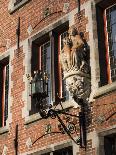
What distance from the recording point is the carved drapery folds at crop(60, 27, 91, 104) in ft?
28.7

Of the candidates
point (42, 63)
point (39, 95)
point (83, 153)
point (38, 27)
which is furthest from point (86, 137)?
point (38, 27)

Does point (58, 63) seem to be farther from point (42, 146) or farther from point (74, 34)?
point (42, 146)

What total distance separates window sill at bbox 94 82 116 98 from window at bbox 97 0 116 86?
0.66ft

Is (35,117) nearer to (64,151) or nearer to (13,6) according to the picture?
(64,151)

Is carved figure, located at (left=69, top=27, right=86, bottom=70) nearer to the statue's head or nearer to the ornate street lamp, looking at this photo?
the statue's head

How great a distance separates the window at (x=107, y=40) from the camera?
880 centimetres

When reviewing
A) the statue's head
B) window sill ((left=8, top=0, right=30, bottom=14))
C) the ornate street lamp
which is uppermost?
window sill ((left=8, top=0, right=30, bottom=14))

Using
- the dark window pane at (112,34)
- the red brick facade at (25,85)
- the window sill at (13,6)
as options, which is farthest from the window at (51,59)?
the window sill at (13,6)

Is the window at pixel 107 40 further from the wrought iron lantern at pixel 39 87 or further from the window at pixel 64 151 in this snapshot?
the window at pixel 64 151

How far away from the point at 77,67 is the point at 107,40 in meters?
0.89

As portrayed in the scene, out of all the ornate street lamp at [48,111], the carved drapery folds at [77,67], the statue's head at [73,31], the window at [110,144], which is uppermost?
the statue's head at [73,31]

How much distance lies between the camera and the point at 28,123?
10039mm

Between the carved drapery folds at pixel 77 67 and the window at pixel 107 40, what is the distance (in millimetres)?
301

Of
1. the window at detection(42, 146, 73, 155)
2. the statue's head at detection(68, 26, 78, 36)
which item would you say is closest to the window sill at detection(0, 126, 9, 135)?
the window at detection(42, 146, 73, 155)
